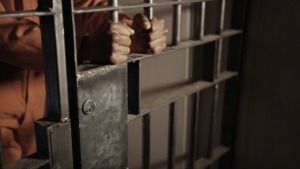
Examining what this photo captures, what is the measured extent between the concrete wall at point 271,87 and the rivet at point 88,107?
2.99 feet

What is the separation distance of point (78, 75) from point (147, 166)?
46 cm

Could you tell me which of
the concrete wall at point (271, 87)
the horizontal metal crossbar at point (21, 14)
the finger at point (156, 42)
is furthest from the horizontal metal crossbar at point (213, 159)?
the horizontal metal crossbar at point (21, 14)

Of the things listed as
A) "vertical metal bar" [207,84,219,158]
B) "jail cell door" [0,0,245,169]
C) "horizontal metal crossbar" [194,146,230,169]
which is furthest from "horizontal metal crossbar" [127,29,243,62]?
"horizontal metal crossbar" [194,146,230,169]

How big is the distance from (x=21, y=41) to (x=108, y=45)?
0.22 m

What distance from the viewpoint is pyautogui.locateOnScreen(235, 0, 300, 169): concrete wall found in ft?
4.18

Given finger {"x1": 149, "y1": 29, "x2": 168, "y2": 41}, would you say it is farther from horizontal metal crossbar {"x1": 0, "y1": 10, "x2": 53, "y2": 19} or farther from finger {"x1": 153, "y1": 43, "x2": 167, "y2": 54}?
horizontal metal crossbar {"x1": 0, "y1": 10, "x2": 53, "y2": 19}

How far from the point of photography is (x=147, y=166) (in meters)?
0.99

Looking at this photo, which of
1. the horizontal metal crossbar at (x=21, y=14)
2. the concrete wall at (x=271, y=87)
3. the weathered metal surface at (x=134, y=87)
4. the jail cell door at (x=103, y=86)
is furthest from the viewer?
the concrete wall at (x=271, y=87)

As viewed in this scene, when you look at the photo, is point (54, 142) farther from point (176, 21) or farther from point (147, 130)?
point (176, 21)

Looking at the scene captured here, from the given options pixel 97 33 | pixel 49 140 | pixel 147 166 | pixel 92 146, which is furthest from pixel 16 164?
pixel 147 166

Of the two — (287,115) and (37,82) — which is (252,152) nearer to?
(287,115)

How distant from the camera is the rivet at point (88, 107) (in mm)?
693

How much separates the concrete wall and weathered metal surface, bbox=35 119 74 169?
3.21ft

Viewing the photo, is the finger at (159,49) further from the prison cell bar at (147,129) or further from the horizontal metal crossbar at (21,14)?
the horizontal metal crossbar at (21,14)
